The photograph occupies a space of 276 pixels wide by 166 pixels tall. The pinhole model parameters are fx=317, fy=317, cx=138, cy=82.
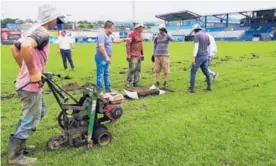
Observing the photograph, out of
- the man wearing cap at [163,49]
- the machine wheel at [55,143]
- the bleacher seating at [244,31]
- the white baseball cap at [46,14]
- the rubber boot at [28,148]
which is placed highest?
the bleacher seating at [244,31]

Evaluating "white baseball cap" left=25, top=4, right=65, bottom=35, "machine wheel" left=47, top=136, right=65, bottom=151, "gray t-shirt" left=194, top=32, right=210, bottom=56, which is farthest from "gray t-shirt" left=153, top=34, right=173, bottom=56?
"white baseball cap" left=25, top=4, right=65, bottom=35

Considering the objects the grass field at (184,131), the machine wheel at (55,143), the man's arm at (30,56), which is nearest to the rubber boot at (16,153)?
the grass field at (184,131)

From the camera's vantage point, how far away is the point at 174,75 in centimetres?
1184

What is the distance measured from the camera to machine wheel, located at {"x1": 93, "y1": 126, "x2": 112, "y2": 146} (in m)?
4.62

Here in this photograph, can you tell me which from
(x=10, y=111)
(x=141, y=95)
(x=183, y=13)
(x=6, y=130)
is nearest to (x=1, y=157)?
(x=6, y=130)

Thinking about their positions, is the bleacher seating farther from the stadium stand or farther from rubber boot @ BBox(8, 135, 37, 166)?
rubber boot @ BBox(8, 135, 37, 166)

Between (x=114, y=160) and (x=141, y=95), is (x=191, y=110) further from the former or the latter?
(x=114, y=160)

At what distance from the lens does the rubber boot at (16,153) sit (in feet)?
13.5

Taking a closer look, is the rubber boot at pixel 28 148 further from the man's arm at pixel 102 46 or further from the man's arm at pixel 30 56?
the man's arm at pixel 102 46

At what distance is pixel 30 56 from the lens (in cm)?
362

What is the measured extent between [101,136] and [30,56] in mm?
1656

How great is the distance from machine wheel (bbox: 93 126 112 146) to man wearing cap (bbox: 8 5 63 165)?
34.8 inches

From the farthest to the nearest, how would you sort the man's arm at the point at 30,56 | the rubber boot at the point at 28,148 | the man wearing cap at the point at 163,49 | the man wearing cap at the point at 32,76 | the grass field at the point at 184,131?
the man wearing cap at the point at 163,49 < the rubber boot at the point at 28,148 < the grass field at the point at 184,131 < the man wearing cap at the point at 32,76 < the man's arm at the point at 30,56

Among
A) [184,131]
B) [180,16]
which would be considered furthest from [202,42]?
[180,16]
